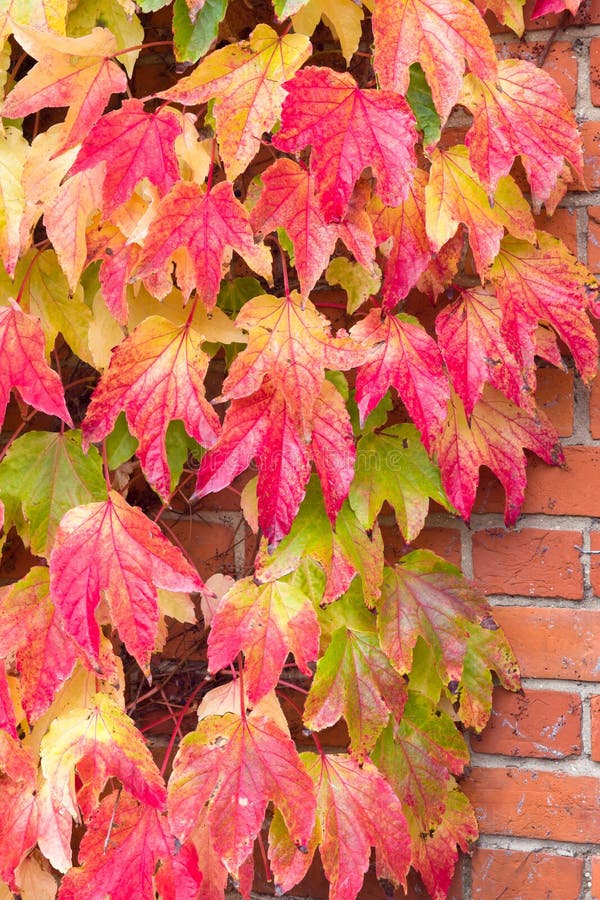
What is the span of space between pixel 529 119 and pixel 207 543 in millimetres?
634

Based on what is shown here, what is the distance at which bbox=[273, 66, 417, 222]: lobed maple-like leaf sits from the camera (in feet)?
2.81

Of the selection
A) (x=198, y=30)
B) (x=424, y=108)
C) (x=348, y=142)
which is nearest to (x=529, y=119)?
(x=424, y=108)

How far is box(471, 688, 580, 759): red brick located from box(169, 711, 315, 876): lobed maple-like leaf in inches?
11.8

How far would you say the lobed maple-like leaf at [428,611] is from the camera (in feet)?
3.38

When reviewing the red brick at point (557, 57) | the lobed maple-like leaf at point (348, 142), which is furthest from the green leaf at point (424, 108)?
the red brick at point (557, 57)

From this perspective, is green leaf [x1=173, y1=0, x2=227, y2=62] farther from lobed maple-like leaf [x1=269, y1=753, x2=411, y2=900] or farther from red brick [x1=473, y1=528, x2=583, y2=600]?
lobed maple-like leaf [x1=269, y1=753, x2=411, y2=900]

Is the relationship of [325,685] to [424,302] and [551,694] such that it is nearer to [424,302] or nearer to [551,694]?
[551,694]

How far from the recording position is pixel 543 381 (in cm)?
112

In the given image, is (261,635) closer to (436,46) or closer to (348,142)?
(348,142)

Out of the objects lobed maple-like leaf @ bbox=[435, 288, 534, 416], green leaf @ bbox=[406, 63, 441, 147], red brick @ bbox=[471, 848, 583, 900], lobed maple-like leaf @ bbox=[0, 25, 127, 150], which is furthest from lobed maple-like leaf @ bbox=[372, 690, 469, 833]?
lobed maple-like leaf @ bbox=[0, 25, 127, 150]

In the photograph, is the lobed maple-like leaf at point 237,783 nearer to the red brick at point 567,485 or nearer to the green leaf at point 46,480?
the green leaf at point 46,480

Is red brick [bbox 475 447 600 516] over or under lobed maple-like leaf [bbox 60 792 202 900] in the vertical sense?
over

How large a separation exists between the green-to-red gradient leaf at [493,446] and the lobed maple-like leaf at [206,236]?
0.99 feet

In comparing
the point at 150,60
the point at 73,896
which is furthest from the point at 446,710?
the point at 150,60
